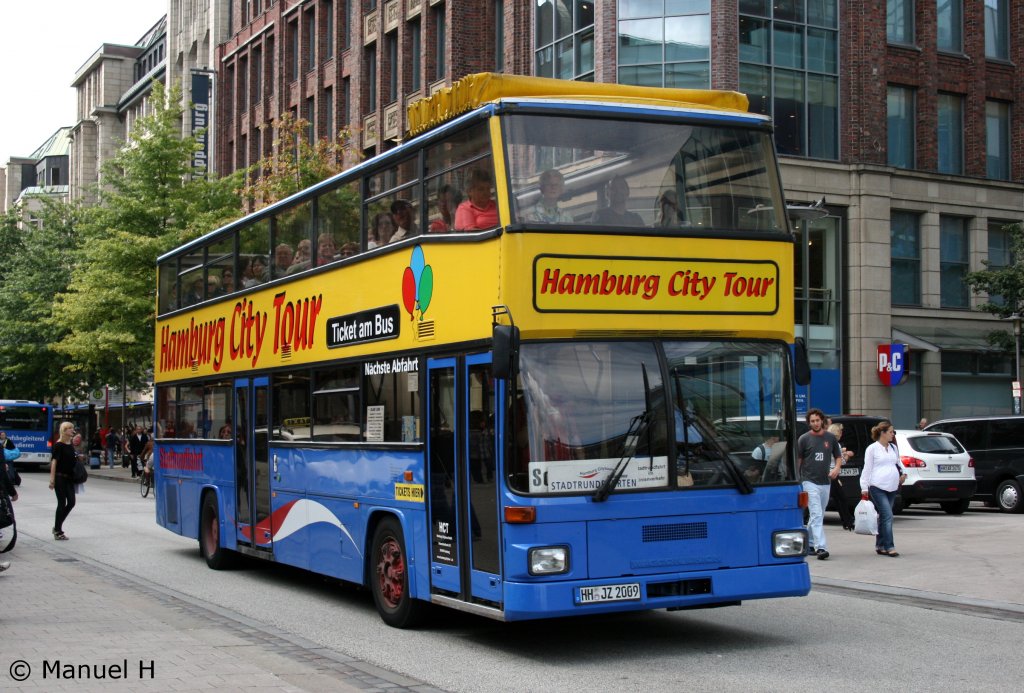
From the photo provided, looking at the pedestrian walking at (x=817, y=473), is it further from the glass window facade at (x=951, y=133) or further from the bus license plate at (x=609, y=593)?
the glass window facade at (x=951, y=133)

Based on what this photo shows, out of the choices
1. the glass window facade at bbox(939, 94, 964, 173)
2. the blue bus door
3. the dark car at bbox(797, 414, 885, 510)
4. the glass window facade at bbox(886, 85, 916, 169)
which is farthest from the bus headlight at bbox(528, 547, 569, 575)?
the glass window facade at bbox(939, 94, 964, 173)

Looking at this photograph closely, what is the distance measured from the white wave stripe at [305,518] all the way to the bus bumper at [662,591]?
3174 mm

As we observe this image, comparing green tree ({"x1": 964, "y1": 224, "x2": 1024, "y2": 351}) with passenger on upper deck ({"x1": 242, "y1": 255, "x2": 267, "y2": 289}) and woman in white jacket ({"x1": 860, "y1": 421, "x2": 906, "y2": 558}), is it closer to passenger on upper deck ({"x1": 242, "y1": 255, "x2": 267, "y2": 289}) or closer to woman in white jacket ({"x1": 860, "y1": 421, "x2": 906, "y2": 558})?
woman in white jacket ({"x1": 860, "y1": 421, "x2": 906, "y2": 558})

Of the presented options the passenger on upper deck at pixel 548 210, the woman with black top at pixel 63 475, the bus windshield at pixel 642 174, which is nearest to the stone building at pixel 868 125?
the woman with black top at pixel 63 475

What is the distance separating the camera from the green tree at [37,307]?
60.4 meters

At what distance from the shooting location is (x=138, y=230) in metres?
46.8

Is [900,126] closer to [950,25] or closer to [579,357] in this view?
[950,25]

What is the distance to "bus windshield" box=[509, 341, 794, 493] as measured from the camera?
9.23 metres

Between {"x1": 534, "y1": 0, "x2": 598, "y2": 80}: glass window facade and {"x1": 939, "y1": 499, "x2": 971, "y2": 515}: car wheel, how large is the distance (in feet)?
46.0

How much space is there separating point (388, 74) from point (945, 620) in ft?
125

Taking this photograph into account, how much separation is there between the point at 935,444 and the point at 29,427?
142 feet

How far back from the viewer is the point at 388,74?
46.8 m

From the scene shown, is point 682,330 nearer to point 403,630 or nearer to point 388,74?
point 403,630

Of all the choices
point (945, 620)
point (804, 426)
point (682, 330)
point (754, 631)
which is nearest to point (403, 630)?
point (754, 631)
